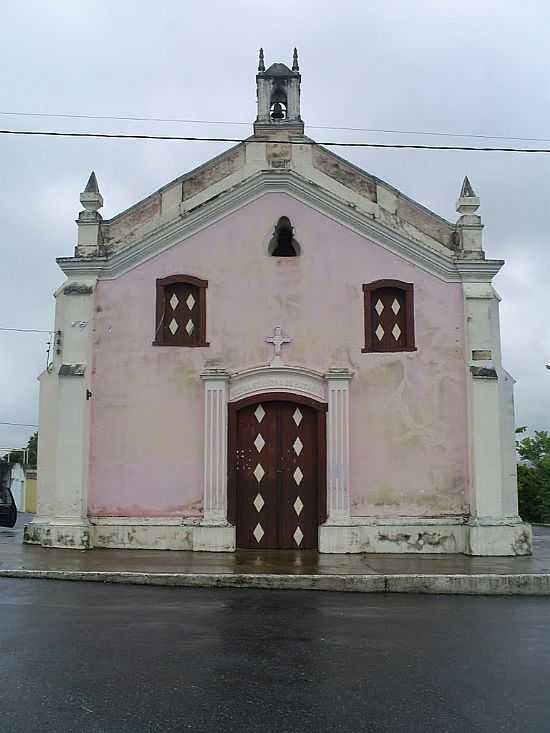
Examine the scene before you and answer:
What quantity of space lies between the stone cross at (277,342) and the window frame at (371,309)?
4.99 ft

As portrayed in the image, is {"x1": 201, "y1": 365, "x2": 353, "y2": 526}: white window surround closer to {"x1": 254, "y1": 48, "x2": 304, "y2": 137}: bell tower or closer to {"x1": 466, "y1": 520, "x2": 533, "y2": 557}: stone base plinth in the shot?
{"x1": 466, "y1": 520, "x2": 533, "y2": 557}: stone base plinth

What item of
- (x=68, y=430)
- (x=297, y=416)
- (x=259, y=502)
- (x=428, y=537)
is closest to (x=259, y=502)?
(x=259, y=502)

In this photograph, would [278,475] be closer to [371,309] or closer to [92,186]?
[371,309]

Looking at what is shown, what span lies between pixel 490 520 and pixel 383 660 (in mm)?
8175

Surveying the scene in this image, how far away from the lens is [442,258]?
15.3 meters

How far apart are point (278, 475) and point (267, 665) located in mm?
8436

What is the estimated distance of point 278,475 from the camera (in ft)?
49.0

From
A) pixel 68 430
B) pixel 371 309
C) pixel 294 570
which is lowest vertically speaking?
pixel 294 570

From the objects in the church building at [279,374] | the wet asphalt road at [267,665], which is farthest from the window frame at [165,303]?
the wet asphalt road at [267,665]

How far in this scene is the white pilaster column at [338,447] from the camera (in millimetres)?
14586

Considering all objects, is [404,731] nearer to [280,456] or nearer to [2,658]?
[2,658]

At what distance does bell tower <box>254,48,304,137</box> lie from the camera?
1623 cm

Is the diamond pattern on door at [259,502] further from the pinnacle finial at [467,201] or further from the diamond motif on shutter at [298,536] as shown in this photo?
the pinnacle finial at [467,201]

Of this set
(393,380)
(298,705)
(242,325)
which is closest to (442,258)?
(393,380)
